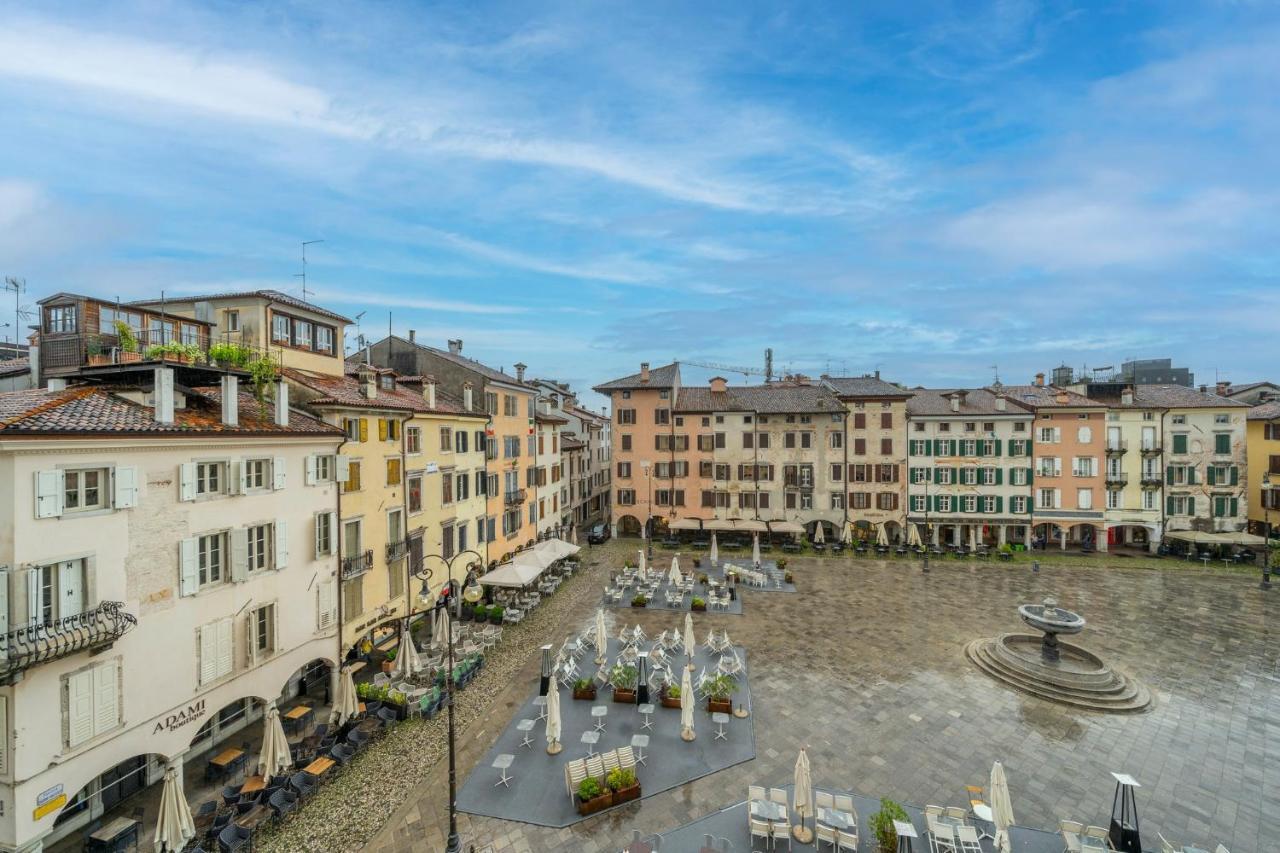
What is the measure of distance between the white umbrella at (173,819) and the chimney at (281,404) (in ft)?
34.3

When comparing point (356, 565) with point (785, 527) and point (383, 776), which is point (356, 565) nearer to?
point (383, 776)

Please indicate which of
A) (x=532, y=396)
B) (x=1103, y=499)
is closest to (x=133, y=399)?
(x=532, y=396)

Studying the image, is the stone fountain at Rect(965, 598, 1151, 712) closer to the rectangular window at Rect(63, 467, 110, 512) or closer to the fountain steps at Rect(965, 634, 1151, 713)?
the fountain steps at Rect(965, 634, 1151, 713)

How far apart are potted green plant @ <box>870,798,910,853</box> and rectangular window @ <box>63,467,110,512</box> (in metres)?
20.2

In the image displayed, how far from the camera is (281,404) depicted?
1892cm

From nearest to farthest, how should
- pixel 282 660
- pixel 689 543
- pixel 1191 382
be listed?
pixel 282 660 < pixel 689 543 < pixel 1191 382

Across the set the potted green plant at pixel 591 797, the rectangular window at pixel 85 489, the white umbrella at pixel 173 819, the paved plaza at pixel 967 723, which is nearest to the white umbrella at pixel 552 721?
the paved plaza at pixel 967 723

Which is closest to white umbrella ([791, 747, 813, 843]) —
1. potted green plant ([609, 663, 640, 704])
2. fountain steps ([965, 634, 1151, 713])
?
potted green plant ([609, 663, 640, 704])

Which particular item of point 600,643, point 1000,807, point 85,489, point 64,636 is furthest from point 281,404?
point 1000,807

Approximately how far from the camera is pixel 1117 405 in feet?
145

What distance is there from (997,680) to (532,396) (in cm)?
3123

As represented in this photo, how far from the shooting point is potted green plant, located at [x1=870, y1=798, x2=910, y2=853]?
12.5 metres

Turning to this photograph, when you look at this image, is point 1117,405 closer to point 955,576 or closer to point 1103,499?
point 1103,499

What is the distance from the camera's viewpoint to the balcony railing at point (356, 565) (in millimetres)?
21438
